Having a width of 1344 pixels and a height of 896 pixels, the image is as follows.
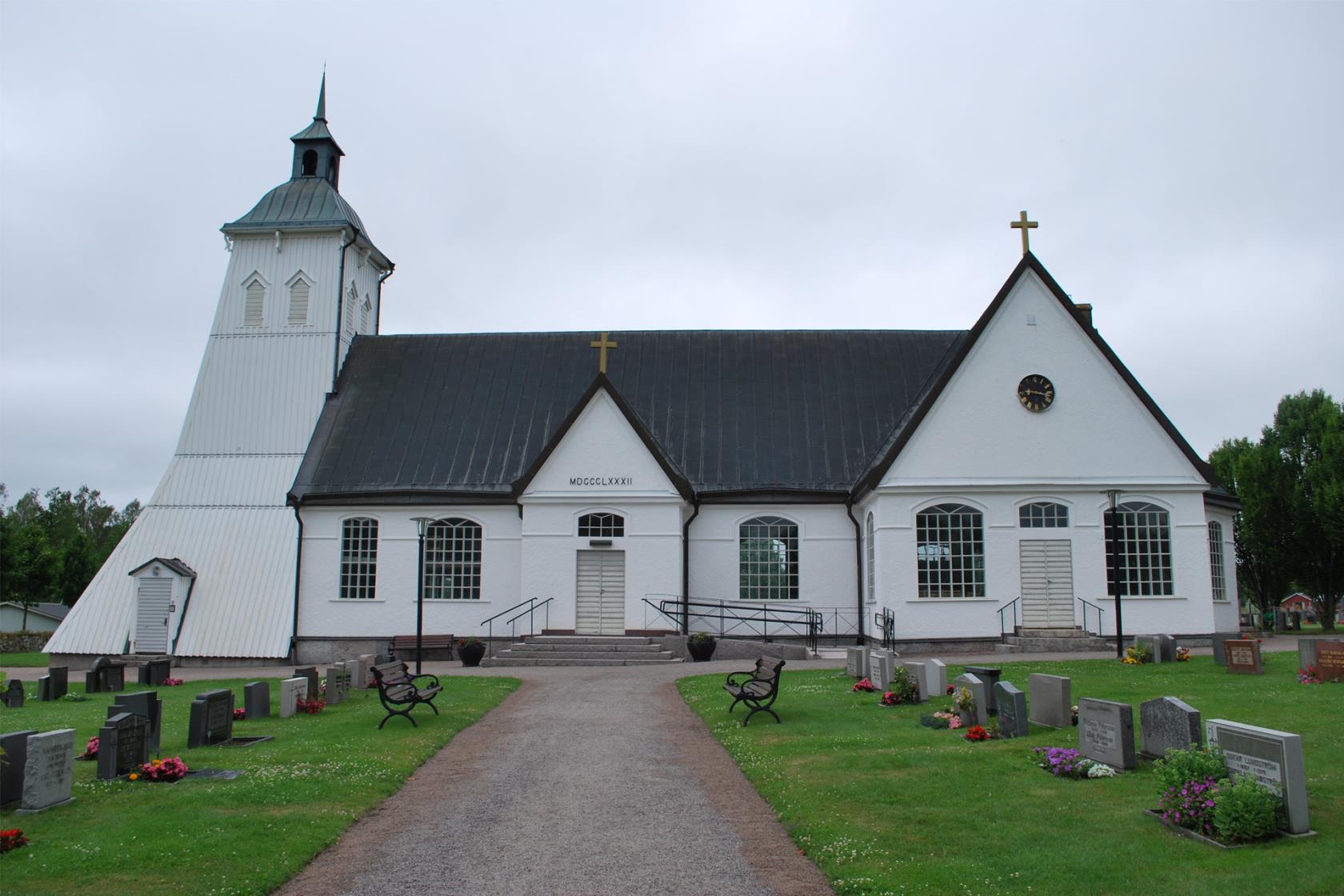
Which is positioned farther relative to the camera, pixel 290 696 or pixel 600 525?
pixel 600 525

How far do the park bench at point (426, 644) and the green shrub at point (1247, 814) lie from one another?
2021 cm

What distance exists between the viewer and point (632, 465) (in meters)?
24.5

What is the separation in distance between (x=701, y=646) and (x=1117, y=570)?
9029 mm

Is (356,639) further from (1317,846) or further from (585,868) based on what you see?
(1317,846)

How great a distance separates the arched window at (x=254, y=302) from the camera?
95.7ft

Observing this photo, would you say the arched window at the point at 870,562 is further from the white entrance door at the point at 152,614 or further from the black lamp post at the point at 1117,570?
the white entrance door at the point at 152,614

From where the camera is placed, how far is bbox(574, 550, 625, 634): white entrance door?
24531mm

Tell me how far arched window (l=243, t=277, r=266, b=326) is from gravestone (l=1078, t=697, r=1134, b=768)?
25606 mm

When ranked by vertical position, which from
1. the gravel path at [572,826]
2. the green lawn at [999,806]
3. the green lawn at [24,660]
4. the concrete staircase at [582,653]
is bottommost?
the green lawn at [24,660]

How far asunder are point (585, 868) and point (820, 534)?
18603 mm

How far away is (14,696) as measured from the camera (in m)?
17.7

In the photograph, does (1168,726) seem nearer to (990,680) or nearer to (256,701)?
(990,680)

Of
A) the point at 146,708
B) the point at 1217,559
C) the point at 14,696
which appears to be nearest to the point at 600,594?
the point at 14,696

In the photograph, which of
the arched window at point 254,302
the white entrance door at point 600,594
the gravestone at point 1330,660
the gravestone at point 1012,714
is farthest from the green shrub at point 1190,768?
the arched window at point 254,302
